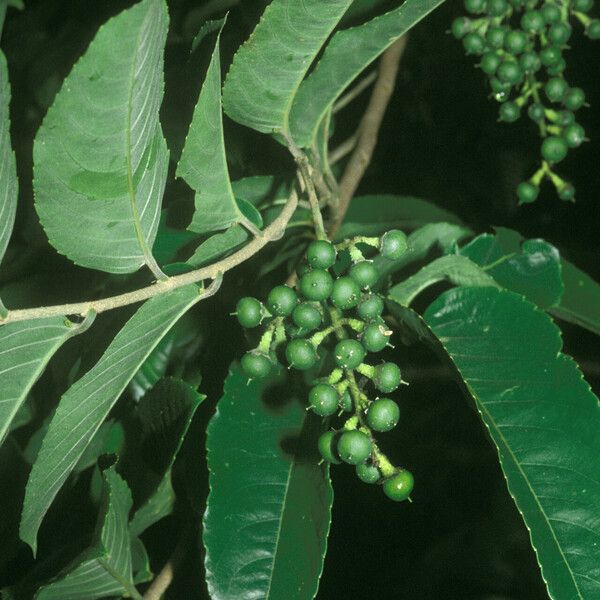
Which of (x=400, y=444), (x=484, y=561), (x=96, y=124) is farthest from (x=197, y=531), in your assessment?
(x=484, y=561)

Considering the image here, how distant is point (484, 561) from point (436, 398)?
774mm

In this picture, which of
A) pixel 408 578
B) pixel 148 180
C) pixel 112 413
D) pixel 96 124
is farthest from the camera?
pixel 408 578

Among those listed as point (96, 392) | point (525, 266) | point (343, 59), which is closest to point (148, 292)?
point (96, 392)

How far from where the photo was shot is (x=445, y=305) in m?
1.45

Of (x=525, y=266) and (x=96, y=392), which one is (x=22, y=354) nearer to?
(x=96, y=392)

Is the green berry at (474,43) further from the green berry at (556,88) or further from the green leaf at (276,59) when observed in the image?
the green leaf at (276,59)

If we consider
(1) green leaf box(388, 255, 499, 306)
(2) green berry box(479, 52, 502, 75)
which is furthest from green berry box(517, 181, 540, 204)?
(1) green leaf box(388, 255, 499, 306)

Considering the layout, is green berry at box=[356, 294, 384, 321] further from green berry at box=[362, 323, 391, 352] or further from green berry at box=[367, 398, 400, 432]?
green berry at box=[367, 398, 400, 432]

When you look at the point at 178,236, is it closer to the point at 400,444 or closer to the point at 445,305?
the point at 445,305

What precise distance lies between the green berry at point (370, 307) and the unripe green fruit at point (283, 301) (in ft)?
0.36

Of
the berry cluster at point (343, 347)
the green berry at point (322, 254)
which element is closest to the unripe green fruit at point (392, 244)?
the berry cluster at point (343, 347)

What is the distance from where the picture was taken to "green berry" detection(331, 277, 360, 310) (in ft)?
4.00

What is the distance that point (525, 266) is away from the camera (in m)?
1.72

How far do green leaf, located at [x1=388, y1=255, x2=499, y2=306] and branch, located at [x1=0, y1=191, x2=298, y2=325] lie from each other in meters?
0.35
